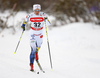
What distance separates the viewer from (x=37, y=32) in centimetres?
457

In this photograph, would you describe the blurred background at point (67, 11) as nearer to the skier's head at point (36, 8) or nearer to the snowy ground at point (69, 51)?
the snowy ground at point (69, 51)

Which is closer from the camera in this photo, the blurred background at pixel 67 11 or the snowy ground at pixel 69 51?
the snowy ground at pixel 69 51

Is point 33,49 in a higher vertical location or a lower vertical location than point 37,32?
lower

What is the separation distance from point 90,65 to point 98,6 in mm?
10797

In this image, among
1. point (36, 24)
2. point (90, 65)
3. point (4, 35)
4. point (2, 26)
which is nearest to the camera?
point (36, 24)

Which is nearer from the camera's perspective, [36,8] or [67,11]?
[36,8]

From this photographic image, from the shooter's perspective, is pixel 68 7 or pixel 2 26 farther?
pixel 68 7

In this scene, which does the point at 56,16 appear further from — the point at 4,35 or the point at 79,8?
the point at 4,35

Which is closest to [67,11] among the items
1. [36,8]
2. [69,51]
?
[69,51]

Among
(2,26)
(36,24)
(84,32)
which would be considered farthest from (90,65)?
(2,26)

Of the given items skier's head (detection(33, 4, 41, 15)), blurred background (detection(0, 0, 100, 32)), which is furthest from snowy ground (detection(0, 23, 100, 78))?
blurred background (detection(0, 0, 100, 32))

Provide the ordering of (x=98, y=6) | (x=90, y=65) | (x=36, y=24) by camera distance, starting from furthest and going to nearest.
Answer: (x=98, y=6) < (x=90, y=65) < (x=36, y=24)

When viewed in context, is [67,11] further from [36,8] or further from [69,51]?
[36,8]

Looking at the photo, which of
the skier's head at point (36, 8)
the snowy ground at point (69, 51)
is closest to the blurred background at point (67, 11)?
the snowy ground at point (69, 51)
